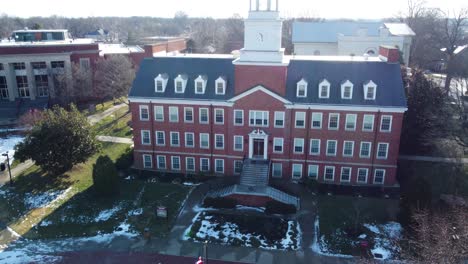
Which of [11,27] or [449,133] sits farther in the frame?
[11,27]

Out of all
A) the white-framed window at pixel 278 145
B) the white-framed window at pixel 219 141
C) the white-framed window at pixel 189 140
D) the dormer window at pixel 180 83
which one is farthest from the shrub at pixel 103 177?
the white-framed window at pixel 278 145

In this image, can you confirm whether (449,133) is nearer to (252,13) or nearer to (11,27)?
(252,13)

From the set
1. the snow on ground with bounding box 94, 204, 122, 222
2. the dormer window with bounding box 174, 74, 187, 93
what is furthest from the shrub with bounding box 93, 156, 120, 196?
the dormer window with bounding box 174, 74, 187, 93

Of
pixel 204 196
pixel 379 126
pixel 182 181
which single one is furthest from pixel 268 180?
pixel 379 126

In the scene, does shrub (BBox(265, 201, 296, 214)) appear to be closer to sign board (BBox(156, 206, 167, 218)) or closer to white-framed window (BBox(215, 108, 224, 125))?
sign board (BBox(156, 206, 167, 218))

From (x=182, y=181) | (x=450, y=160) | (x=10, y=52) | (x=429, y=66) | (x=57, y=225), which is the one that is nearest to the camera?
(x=57, y=225)

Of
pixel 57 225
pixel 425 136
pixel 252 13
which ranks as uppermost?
pixel 252 13

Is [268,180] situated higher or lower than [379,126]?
lower

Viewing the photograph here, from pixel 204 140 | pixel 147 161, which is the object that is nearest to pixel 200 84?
pixel 204 140
